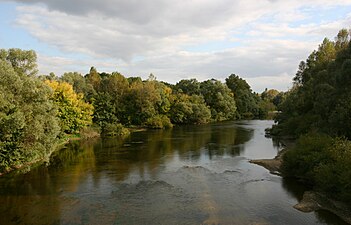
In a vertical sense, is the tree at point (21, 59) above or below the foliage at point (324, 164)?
above

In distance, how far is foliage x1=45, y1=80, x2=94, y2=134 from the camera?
168 feet

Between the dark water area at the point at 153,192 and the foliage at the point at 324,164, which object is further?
the foliage at the point at 324,164

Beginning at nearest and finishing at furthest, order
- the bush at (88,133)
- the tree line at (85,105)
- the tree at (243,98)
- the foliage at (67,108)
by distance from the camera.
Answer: the tree line at (85,105) → the foliage at (67,108) → the bush at (88,133) → the tree at (243,98)

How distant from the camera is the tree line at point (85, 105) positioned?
92.3 ft

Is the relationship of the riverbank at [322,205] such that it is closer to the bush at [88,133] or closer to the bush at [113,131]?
the bush at [88,133]

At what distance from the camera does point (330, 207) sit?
66.1 ft

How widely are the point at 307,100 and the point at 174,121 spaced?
1574 inches

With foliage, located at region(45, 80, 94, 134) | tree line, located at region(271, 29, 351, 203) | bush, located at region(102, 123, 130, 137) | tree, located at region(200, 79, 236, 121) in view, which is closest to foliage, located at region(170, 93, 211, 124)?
tree, located at region(200, 79, 236, 121)

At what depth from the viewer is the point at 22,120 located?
2666 cm

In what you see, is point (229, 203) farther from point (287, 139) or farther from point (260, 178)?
point (287, 139)

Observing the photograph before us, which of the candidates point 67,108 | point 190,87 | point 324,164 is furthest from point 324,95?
point 190,87

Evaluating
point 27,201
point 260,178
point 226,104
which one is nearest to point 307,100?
point 260,178

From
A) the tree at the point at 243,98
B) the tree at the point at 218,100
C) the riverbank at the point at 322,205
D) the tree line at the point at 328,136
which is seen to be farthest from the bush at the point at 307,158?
the tree at the point at 243,98

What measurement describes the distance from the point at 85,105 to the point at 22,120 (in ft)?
104
